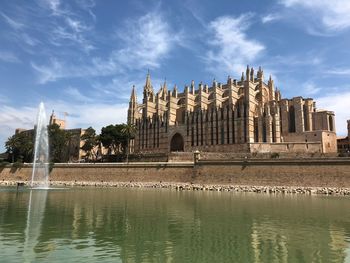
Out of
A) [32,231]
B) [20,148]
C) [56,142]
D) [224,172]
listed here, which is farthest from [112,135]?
[32,231]

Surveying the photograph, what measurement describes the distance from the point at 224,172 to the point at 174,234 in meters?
29.8

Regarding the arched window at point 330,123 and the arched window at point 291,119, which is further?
the arched window at point 291,119

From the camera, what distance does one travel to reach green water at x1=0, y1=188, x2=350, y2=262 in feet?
38.0

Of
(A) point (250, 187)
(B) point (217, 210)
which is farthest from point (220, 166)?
(B) point (217, 210)

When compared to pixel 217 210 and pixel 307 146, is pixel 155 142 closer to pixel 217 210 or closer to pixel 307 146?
pixel 307 146

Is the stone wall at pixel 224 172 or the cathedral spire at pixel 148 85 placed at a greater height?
the cathedral spire at pixel 148 85

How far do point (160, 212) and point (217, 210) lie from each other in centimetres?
388

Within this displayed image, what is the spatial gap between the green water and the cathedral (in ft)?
120

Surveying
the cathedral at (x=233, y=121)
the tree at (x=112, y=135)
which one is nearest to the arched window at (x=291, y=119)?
the cathedral at (x=233, y=121)

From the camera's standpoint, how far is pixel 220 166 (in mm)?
44750

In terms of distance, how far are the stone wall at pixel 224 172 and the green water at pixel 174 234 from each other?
14817 millimetres

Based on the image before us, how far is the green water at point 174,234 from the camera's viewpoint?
456 inches

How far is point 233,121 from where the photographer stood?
63.9 m

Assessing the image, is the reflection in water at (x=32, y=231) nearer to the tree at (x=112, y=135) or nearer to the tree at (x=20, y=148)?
the tree at (x=112, y=135)
